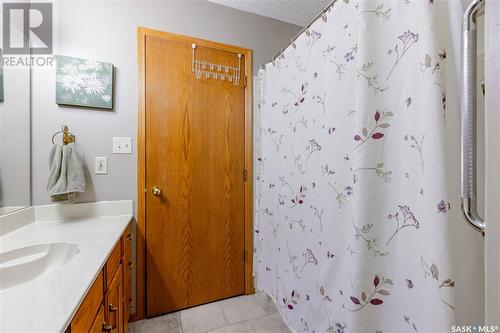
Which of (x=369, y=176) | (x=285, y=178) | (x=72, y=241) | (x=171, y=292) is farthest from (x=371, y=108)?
(x=171, y=292)

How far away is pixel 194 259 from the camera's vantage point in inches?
66.1

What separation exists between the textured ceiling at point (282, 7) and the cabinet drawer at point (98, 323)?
2108 millimetres

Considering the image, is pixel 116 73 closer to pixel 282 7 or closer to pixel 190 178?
pixel 190 178

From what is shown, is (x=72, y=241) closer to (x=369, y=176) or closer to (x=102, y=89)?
(x=102, y=89)

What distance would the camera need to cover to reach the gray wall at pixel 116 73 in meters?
1.33

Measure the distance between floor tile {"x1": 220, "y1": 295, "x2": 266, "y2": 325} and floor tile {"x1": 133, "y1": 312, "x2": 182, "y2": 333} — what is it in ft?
1.15

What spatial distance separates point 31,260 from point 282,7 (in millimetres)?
2255

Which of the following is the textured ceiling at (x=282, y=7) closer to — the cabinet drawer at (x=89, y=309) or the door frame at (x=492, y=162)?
the door frame at (x=492, y=162)

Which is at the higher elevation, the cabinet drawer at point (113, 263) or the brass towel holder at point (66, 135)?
the brass towel holder at point (66, 135)

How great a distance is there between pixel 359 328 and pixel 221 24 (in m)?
2.13

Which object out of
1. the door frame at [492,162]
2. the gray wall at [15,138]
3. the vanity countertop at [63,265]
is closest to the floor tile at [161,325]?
the vanity countertop at [63,265]

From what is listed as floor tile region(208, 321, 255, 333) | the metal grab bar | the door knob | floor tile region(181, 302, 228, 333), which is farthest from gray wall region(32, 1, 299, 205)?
the metal grab bar

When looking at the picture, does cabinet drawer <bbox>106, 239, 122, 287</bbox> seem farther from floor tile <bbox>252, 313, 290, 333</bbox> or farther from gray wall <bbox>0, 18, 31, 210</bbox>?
floor tile <bbox>252, 313, 290, 333</bbox>

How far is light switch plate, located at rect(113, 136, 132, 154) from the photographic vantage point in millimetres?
1483
